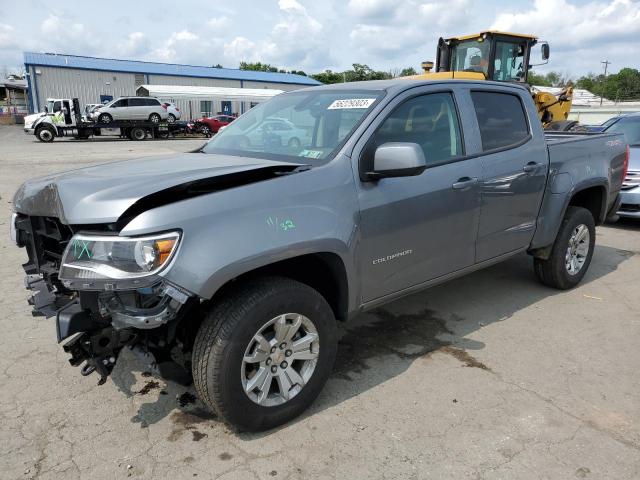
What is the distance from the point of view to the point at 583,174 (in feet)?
15.7

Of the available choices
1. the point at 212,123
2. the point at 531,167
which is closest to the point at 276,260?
the point at 531,167

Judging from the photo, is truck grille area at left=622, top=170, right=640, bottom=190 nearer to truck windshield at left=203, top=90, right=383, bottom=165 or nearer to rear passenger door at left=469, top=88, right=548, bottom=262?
rear passenger door at left=469, top=88, right=548, bottom=262

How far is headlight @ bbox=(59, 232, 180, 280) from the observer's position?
2332 millimetres

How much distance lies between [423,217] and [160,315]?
5.98 ft

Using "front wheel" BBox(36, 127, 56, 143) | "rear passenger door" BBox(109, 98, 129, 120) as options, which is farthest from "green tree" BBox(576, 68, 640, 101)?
"front wheel" BBox(36, 127, 56, 143)

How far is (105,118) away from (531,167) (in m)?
29.3

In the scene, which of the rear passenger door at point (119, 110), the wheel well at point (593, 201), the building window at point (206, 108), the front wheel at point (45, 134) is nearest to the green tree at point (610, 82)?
the building window at point (206, 108)

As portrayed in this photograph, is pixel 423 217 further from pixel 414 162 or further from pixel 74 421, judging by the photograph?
pixel 74 421

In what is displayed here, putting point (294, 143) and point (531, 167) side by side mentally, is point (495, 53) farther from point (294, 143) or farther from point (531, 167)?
point (294, 143)

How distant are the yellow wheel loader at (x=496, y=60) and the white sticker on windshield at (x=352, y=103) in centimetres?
808

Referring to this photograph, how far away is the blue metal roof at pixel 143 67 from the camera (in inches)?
1780

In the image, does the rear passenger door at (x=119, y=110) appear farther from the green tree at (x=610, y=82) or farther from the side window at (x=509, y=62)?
the green tree at (x=610, y=82)

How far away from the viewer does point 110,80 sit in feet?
156

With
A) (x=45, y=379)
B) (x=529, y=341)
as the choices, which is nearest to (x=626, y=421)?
(x=529, y=341)
